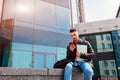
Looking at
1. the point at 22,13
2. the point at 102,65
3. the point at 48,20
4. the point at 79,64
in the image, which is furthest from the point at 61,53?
the point at 79,64

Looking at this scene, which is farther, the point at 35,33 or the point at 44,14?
the point at 44,14

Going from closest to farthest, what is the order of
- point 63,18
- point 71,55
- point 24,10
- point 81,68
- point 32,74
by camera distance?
point 32,74 < point 81,68 < point 71,55 < point 24,10 < point 63,18

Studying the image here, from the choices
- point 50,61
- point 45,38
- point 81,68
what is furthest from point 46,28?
point 81,68

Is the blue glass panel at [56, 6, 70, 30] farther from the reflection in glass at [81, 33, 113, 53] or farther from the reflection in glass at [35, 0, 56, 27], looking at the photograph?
the reflection in glass at [81, 33, 113, 53]

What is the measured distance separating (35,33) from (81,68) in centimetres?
1156

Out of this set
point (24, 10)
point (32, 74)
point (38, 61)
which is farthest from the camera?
point (24, 10)

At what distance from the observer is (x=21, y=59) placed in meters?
12.9

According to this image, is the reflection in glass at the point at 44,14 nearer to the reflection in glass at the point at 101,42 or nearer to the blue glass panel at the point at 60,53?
the blue glass panel at the point at 60,53

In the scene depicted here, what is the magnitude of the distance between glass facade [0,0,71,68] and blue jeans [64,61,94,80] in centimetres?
1002

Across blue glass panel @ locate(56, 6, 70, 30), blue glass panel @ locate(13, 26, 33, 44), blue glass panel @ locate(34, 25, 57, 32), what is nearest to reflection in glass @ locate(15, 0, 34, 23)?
blue glass panel @ locate(34, 25, 57, 32)

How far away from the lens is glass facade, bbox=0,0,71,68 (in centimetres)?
1309

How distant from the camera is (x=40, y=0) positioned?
625 inches

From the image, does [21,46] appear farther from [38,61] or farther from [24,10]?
[24,10]

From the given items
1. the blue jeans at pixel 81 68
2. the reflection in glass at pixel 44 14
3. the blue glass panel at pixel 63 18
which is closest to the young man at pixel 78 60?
the blue jeans at pixel 81 68
